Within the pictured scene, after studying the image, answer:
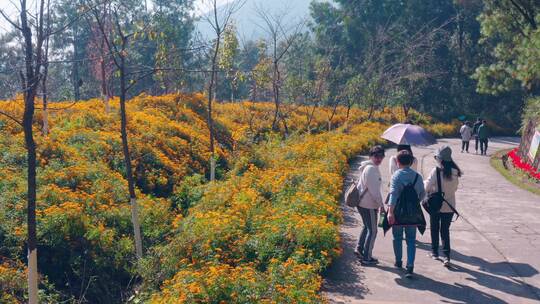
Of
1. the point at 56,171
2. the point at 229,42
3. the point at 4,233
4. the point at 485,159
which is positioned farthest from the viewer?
the point at 485,159

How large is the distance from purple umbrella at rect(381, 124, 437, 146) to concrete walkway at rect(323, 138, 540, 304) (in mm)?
1514

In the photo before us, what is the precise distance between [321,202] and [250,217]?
1.14m

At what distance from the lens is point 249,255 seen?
21.3 feet

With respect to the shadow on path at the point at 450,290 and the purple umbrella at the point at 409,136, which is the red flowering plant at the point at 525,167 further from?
the shadow on path at the point at 450,290

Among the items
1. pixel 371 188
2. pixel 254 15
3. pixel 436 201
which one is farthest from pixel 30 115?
pixel 254 15

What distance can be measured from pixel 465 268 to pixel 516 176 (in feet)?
31.1

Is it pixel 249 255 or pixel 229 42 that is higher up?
pixel 229 42

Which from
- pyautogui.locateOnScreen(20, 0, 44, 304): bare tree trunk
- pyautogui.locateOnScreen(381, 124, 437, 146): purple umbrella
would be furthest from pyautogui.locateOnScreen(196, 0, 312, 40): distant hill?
pyautogui.locateOnScreen(20, 0, 44, 304): bare tree trunk

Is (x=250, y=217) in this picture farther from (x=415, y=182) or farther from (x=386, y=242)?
(x=415, y=182)

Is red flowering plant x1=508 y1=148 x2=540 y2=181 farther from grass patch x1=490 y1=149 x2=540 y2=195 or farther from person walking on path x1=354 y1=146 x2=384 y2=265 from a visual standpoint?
person walking on path x1=354 y1=146 x2=384 y2=265

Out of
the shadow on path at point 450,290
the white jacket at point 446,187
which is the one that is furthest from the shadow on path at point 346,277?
the white jacket at point 446,187

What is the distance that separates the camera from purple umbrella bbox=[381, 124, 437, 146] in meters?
7.95

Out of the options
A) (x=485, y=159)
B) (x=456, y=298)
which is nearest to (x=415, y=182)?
(x=456, y=298)

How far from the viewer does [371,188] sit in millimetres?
6426
